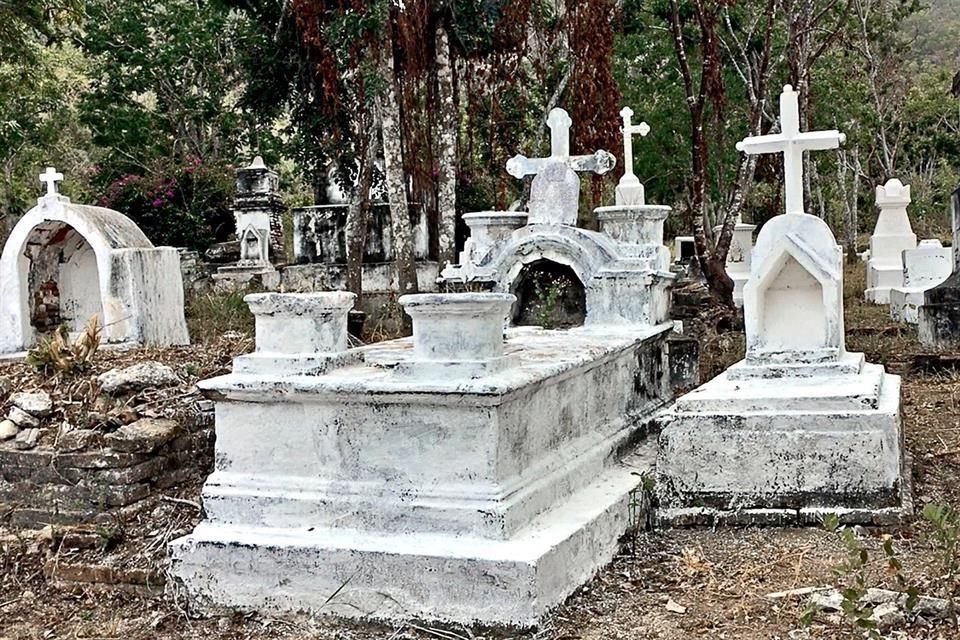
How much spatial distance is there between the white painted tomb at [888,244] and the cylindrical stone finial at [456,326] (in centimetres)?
1107

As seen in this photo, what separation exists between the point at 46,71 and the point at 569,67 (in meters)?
8.78

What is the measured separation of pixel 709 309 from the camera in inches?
469

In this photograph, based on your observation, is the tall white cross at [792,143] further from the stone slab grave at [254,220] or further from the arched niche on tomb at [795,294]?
the stone slab grave at [254,220]

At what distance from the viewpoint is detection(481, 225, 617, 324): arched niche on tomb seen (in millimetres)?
7438

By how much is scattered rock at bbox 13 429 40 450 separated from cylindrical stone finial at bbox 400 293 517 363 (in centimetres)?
290

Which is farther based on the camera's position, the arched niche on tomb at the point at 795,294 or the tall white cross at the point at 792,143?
the tall white cross at the point at 792,143

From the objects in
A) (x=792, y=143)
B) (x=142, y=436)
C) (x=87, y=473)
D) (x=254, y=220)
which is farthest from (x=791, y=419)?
(x=254, y=220)

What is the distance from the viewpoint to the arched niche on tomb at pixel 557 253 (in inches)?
293

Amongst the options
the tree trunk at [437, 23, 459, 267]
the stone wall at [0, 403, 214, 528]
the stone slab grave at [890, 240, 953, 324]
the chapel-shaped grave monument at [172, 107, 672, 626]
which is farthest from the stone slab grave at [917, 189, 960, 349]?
the stone wall at [0, 403, 214, 528]

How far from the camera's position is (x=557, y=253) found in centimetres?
754

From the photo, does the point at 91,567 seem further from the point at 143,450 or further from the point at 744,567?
the point at 744,567

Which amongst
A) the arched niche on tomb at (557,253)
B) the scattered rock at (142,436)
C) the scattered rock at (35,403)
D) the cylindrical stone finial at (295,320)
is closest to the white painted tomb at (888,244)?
the arched niche on tomb at (557,253)

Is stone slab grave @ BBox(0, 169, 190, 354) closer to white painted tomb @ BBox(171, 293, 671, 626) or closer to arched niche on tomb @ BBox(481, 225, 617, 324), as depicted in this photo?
arched niche on tomb @ BBox(481, 225, 617, 324)

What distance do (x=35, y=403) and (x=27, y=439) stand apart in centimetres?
27
